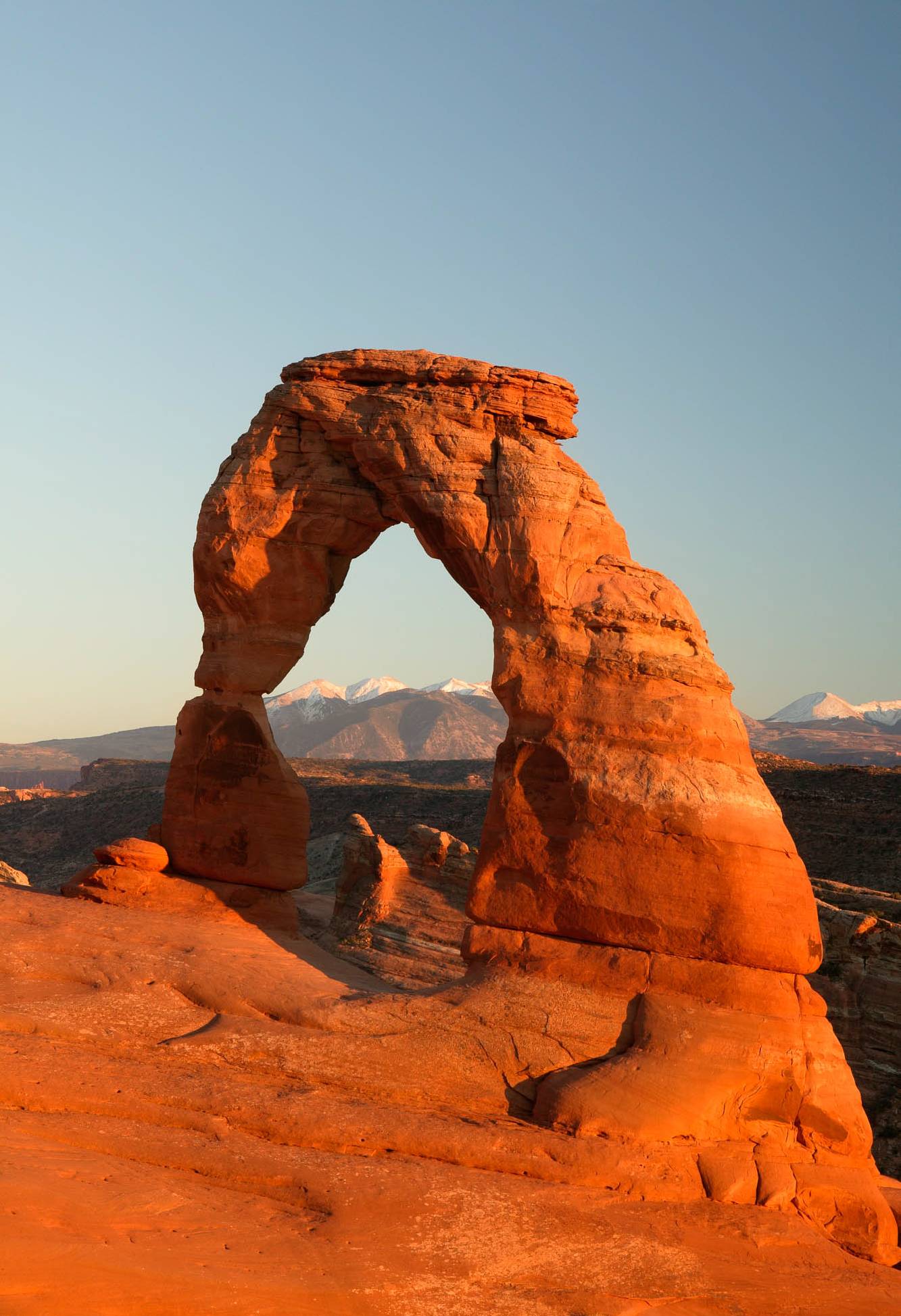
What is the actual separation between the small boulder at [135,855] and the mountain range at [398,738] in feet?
341

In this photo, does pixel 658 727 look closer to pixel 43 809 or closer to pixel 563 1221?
pixel 563 1221

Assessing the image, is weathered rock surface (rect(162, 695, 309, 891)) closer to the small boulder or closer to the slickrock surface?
the small boulder

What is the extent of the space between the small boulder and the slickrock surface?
83.0 inches

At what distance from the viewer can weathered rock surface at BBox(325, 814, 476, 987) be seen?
25172 mm

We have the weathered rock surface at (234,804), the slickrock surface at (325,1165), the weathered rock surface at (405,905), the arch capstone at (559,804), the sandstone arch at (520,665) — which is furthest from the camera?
the weathered rock surface at (405,905)

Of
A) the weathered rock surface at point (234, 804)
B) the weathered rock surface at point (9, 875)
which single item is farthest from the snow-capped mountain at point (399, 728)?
the weathered rock surface at point (234, 804)

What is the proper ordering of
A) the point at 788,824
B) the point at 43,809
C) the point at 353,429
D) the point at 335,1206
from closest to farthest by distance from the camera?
the point at 335,1206
the point at 353,429
the point at 788,824
the point at 43,809

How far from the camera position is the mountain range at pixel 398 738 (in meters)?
132

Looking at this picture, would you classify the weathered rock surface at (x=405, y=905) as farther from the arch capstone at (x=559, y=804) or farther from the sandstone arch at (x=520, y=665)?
the sandstone arch at (x=520, y=665)

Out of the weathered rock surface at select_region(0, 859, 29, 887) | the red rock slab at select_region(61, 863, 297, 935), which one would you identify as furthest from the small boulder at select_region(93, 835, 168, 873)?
the weathered rock surface at select_region(0, 859, 29, 887)

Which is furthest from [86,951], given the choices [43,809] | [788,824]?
[43,809]

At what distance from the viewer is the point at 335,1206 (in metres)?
9.81

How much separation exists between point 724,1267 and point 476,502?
960 cm

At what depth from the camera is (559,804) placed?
14.7 m
